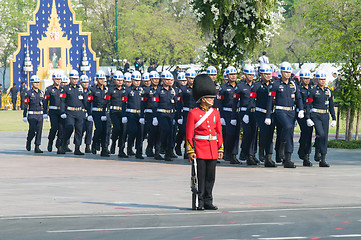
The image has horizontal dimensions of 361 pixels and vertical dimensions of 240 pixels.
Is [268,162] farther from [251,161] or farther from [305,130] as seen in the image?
[305,130]

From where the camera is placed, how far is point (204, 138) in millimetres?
12891

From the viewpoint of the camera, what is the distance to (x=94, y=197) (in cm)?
1414

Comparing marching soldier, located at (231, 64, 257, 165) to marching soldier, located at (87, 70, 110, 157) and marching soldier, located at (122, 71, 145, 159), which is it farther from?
marching soldier, located at (87, 70, 110, 157)

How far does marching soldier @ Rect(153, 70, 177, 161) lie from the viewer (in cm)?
2166

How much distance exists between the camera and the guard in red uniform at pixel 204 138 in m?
12.8

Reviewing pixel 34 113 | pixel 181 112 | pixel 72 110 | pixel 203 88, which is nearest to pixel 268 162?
pixel 181 112

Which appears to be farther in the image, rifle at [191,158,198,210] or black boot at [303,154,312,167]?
black boot at [303,154,312,167]

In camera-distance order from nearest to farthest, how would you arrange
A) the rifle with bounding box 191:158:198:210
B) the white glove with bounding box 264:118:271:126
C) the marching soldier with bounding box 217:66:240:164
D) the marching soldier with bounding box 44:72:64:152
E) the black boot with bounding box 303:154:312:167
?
1. the rifle with bounding box 191:158:198:210
2. the white glove with bounding box 264:118:271:126
3. the black boot with bounding box 303:154:312:167
4. the marching soldier with bounding box 217:66:240:164
5. the marching soldier with bounding box 44:72:64:152

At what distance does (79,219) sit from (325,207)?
3.56m

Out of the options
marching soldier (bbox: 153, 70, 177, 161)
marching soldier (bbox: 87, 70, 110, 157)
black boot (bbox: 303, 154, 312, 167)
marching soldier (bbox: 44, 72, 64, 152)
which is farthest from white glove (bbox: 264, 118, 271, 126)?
marching soldier (bbox: 44, 72, 64, 152)

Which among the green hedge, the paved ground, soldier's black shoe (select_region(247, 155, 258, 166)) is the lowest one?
the paved ground

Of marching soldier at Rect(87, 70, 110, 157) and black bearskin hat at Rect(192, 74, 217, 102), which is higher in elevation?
black bearskin hat at Rect(192, 74, 217, 102)

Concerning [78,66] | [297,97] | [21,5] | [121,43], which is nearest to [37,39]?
[78,66]

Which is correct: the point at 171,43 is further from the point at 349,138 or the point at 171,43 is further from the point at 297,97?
the point at 297,97
